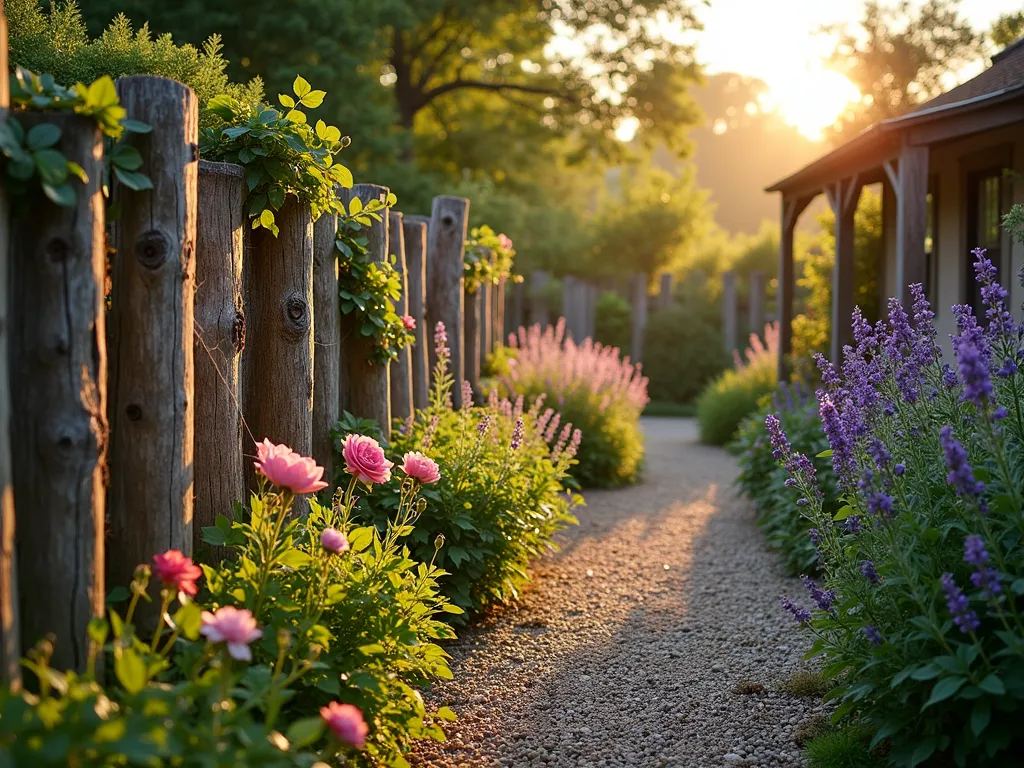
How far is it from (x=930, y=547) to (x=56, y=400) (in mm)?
2357

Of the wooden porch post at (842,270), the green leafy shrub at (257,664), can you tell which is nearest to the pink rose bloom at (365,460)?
the green leafy shrub at (257,664)

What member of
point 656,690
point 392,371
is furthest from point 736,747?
point 392,371

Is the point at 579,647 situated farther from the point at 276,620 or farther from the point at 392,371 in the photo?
the point at 276,620

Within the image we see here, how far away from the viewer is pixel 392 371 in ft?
17.1

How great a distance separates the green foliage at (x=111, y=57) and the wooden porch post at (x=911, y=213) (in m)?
5.23

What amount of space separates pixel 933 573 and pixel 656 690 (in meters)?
1.49

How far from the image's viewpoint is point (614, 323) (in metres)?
19.7

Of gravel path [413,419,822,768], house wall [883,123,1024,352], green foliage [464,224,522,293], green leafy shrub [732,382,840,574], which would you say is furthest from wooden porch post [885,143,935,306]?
green foliage [464,224,522,293]

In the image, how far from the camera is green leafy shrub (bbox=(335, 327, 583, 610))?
428 centimetres

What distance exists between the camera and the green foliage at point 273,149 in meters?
3.28

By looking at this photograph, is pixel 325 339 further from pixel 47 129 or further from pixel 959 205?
pixel 959 205

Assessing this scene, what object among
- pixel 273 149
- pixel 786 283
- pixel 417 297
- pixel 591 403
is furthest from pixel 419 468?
pixel 786 283

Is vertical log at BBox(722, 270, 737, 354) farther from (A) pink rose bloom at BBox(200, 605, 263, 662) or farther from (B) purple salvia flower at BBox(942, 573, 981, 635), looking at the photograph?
(A) pink rose bloom at BBox(200, 605, 263, 662)

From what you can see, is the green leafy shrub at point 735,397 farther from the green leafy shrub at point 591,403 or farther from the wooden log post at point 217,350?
the wooden log post at point 217,350
